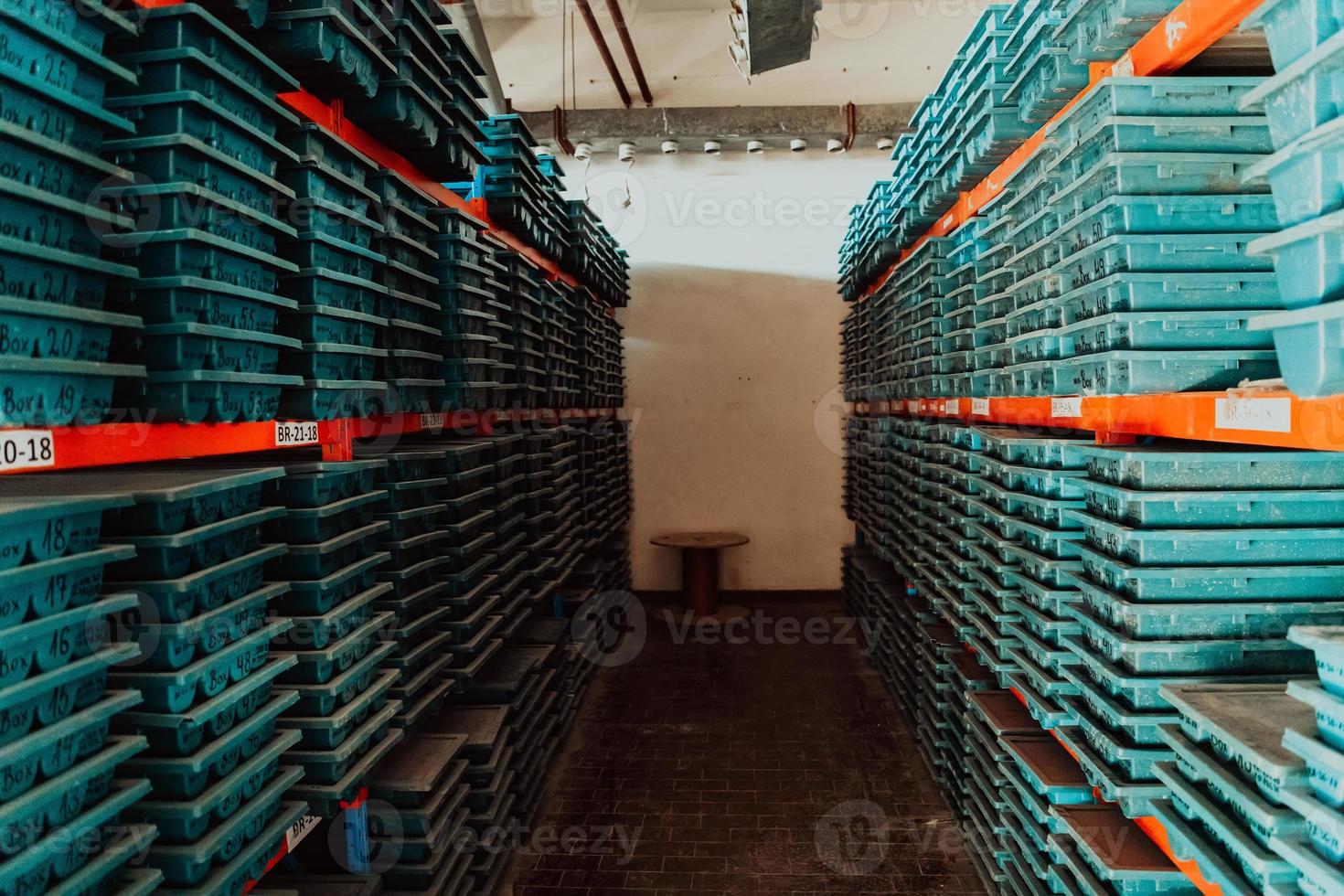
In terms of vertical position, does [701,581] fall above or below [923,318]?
below

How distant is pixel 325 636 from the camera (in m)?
1.98

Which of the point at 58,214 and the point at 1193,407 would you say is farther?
the point at 1193,407

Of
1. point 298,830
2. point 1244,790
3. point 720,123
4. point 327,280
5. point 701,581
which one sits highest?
point 720,123

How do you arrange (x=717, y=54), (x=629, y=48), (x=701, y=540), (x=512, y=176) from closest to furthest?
(x=512, y=176)
(x=629, y=48)
(x=701, y=540)
(x=717, y=54)

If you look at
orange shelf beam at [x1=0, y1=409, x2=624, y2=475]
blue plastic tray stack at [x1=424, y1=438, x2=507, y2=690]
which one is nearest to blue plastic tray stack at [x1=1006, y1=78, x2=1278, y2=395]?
orange shelf beam at [x1=0, y1=409, x2=624, y2=475]

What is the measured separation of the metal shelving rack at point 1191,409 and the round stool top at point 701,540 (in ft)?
14.6

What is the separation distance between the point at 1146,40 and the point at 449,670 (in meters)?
2.82

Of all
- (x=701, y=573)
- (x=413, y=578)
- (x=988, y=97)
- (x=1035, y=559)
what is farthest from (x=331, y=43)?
(x=701, y=573)

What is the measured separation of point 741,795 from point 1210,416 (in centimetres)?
304

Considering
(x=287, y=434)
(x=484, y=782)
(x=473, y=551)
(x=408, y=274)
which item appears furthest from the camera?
(x=473, y=551)

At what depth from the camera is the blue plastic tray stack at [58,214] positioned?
1155mm

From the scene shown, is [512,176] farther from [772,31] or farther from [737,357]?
[737,357]

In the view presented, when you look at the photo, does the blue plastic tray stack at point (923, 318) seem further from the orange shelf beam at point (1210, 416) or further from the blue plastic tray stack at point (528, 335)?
the blue plastic tray stack at point (528, 335)

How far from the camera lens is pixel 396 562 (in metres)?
2.51
